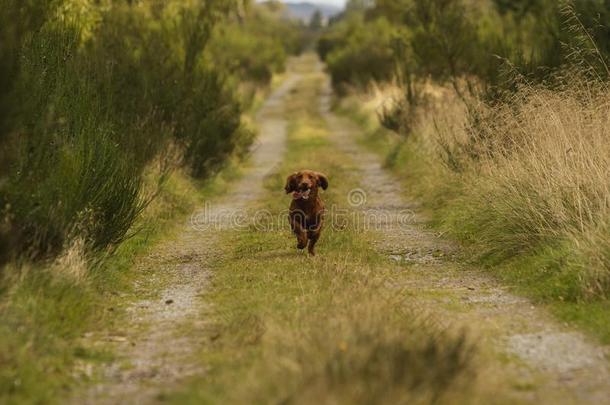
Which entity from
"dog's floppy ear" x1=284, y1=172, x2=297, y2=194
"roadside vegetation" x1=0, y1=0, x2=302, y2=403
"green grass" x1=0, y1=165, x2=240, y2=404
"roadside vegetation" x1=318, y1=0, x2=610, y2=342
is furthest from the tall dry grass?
"roadside vegetation" x1=0, y1=0, x2=302, y2=403

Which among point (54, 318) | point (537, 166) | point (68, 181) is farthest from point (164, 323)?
point (537, 166)

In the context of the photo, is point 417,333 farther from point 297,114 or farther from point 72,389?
point 297,114

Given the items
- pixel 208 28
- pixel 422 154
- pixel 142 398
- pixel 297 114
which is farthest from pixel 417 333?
pixel 297 114

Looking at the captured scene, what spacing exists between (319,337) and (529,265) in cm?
371

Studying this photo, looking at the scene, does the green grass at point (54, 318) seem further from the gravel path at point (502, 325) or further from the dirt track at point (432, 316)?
the gravel path at point (502, 325)

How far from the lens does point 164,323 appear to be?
674 centimetres

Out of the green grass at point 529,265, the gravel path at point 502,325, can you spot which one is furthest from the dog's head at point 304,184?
the green grass at point 529,265

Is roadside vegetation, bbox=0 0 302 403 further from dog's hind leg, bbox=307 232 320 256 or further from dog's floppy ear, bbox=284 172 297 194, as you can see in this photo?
dog's hind leg, bbox=307 232 320 256

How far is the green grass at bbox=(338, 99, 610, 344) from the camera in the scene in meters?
6.55

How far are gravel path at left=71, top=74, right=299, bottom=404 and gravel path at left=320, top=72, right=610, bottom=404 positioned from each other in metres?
1.85

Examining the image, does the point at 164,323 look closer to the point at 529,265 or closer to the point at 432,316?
the point at 432,316

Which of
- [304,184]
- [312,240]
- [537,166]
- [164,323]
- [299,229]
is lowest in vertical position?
[312,240]

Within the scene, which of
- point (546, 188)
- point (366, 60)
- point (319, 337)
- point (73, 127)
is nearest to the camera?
point (319, 337)

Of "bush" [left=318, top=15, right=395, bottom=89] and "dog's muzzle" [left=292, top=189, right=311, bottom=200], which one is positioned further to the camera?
"bush" [left=318, top=15, right=395, bottom=89]
